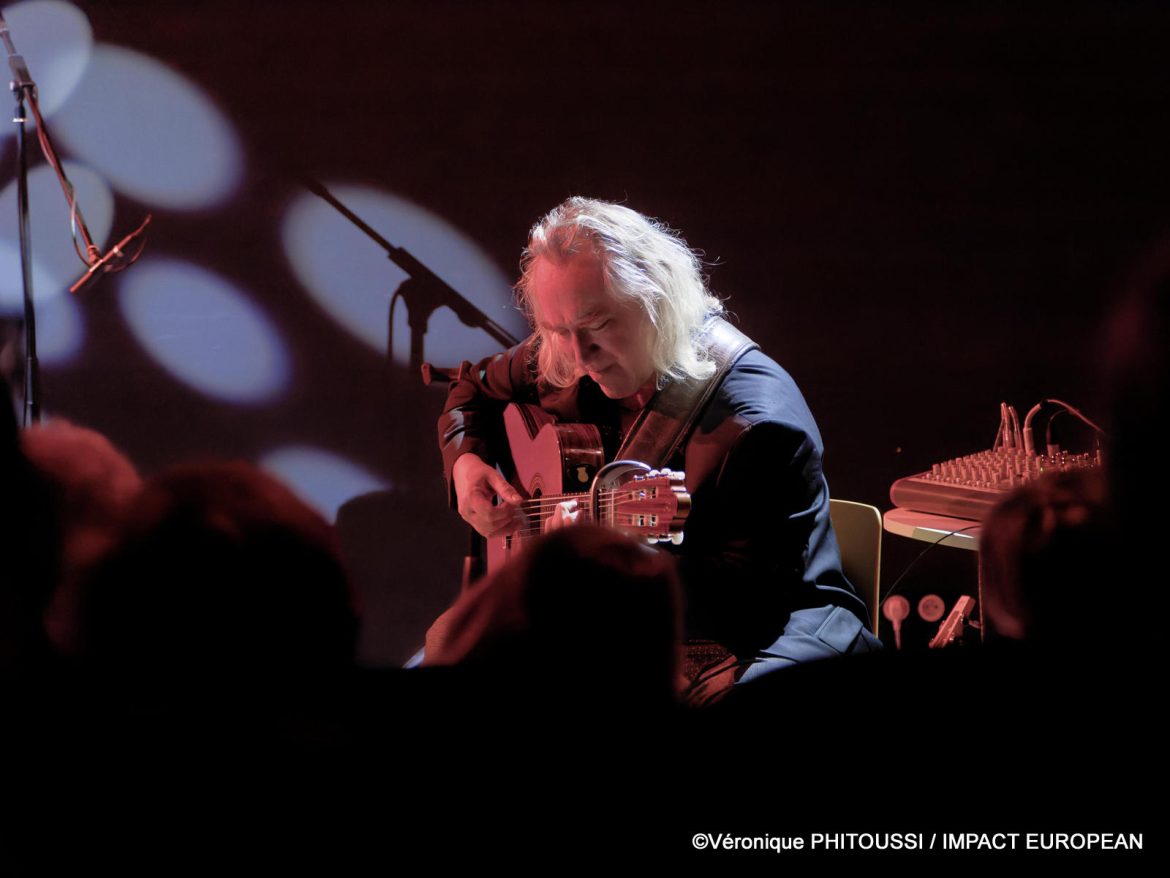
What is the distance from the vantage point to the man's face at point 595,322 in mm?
2580

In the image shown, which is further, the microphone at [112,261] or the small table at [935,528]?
the microphone at [112,261]

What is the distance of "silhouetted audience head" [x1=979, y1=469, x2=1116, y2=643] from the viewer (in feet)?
3.26

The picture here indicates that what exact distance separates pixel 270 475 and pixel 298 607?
0.18 m

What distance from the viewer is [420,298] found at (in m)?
4.13

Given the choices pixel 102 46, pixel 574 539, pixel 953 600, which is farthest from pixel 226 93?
pixel 574 539

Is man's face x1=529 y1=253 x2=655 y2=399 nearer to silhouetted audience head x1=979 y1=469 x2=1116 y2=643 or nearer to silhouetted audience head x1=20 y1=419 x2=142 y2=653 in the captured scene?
silhouetted audience head x1=20 y1=419 x2=142 y2=653

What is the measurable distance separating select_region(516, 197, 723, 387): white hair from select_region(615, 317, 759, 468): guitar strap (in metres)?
0.03

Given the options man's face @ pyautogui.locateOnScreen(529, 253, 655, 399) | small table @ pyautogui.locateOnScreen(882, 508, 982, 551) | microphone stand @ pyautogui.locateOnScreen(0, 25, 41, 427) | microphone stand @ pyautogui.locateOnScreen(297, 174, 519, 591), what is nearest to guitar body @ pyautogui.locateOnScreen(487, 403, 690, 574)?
man's face @ pyautogui.locateOnScreen(529, 253, 655, 399)

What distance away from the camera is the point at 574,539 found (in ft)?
3.36

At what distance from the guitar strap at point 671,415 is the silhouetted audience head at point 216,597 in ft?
4.92

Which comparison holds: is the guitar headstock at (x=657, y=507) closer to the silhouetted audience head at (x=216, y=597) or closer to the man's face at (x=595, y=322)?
the man's face at (x=595, y=322)

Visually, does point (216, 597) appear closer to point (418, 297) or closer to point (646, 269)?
point (646, 269)

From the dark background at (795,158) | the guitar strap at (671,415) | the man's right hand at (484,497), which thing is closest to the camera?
the guitar strap at (671,415)

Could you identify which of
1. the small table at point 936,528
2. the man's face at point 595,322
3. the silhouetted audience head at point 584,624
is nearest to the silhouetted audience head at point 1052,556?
the silhouetted audience head at point 584,624
